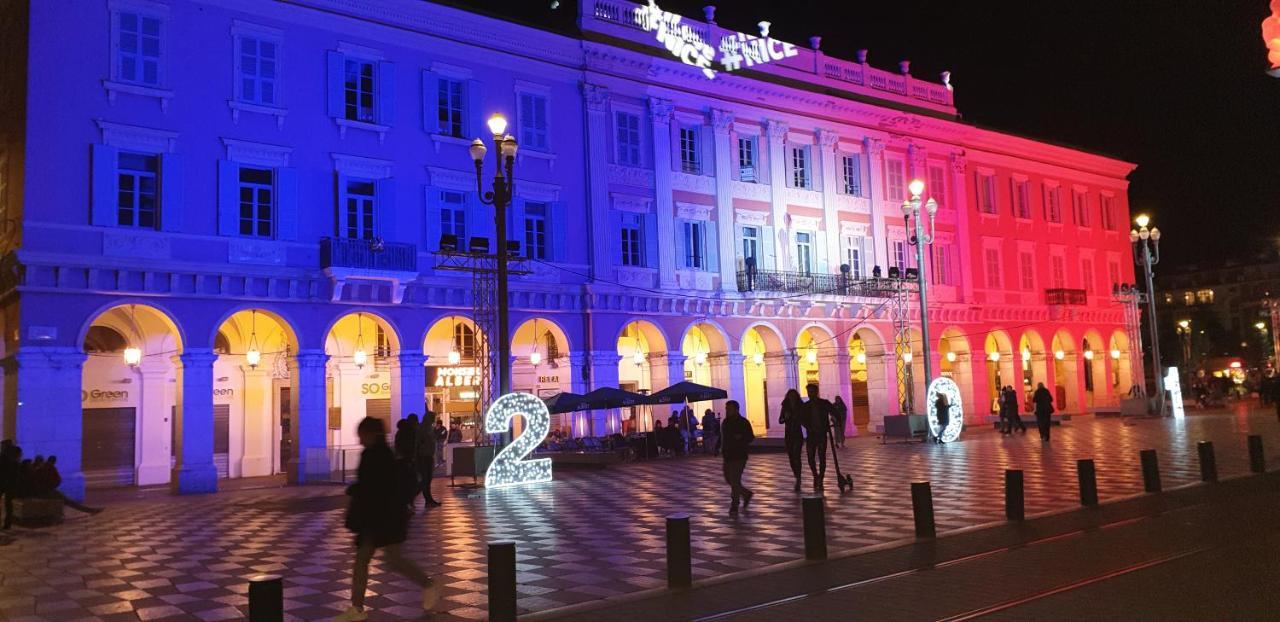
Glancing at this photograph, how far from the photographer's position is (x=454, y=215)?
1133 inches

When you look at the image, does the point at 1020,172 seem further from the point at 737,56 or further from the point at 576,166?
the point at 576,166

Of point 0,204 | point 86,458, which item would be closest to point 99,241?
point 0,204

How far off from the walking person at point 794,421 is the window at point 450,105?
647 inches

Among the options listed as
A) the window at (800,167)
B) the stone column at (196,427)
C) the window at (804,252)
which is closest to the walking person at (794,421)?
the stone column at (196,427)

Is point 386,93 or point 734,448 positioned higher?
point 386,93

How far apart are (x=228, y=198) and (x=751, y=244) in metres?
18.3

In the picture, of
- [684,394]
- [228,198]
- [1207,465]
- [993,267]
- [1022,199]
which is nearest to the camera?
[1207,465]

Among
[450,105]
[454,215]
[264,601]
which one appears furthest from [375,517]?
[450,105]

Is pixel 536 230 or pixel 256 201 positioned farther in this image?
pixel 536 230

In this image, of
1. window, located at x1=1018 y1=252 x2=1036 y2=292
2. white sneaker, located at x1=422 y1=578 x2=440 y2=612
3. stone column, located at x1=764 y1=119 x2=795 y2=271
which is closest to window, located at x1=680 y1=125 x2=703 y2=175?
stone column, located at x1=764 y1=119 x2=795 y2=271

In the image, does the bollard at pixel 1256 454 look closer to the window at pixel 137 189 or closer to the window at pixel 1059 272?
the window at pixel 137 189

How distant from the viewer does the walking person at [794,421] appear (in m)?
15.9

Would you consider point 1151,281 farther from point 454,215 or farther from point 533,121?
point 454,215

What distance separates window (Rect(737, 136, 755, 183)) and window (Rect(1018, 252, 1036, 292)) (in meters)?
16.6
